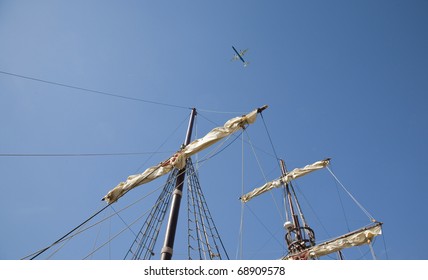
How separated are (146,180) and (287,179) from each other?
46.1 ft

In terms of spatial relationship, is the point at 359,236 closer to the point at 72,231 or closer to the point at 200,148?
the point at 200,148

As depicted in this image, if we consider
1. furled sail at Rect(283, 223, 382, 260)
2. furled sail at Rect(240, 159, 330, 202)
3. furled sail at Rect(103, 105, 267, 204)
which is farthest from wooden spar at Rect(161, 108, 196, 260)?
furled sail at Rect(240, 159, 330, 202)

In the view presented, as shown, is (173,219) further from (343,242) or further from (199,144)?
(343,242)

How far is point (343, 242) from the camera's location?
1433cm

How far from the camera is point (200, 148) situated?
358 inches

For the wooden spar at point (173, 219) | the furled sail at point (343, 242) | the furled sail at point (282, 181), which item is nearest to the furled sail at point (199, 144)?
the wooden spar at point (173, 219)

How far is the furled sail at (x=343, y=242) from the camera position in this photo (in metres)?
13.6

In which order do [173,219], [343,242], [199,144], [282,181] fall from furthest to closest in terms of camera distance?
[282,181] < [343,242] < [199,144] < [173,219]

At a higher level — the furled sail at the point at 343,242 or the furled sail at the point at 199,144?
the furled sail at the point at 199,144

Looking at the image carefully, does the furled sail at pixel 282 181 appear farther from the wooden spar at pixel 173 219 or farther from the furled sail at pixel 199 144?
the wooden spar at pixel 173 219

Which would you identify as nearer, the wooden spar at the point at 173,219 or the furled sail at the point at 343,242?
the wooden spar at the point at 173,219

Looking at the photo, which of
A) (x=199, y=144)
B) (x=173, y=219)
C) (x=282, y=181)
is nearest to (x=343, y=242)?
(x=282, y=181)

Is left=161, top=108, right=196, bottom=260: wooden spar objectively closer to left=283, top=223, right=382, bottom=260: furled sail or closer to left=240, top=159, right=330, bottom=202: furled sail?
left=283, top=223, right=382, bottom=260: furled sail

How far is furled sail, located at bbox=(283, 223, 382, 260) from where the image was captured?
1362 centimetres
